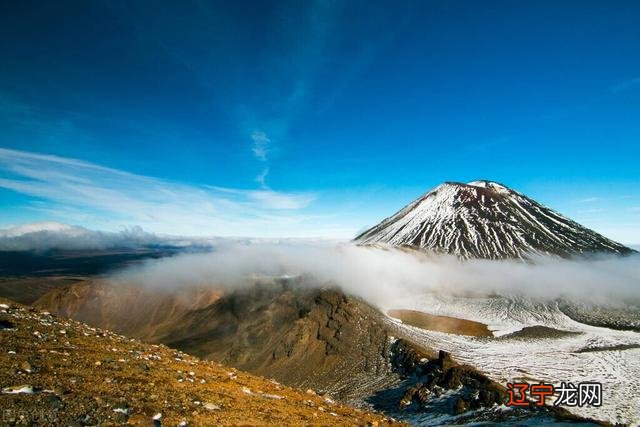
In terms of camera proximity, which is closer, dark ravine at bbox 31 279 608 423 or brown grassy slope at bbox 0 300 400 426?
brown grassy slope at bbox 0 300 400 426

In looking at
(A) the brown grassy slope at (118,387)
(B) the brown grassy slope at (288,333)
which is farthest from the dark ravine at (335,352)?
(A) the brown grassy slope at (118,387)

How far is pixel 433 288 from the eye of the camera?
5591 inches

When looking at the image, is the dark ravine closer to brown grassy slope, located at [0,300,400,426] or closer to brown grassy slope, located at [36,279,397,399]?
brown grassy slope, located at [36,279,397,399]

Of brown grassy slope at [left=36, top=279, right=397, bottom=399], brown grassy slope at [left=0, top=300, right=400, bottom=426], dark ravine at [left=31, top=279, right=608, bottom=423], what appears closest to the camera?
brown grassy slope at [left=0, top=300, right=400, bottom=426]

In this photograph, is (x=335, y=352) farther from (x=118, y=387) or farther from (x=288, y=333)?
(x=118, y=387)

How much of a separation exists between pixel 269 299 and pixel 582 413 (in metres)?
87.1

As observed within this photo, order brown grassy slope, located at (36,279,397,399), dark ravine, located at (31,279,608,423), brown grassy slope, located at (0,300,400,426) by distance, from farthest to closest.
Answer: brown grassy slope, located at (36,279,397,399) < dark ravine, located at (31,279,608,423) < brown grassy slope, located at (0,300,400,426)

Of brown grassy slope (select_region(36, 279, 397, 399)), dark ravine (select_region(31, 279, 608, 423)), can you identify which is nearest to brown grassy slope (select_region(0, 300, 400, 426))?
dark ravine (select_region(31, 279, 608, 423))

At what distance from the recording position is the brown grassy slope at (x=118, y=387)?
1161cm

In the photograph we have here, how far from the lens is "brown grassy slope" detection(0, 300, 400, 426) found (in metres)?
11.6

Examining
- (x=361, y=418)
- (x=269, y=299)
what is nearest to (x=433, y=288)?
(x=269, y=299)

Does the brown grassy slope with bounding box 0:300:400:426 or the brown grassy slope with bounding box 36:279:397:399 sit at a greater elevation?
the brown grassy slope with bounding box 0:300:400:426

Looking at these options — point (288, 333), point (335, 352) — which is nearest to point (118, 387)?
point (335, 352)

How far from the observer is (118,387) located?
1420cm
